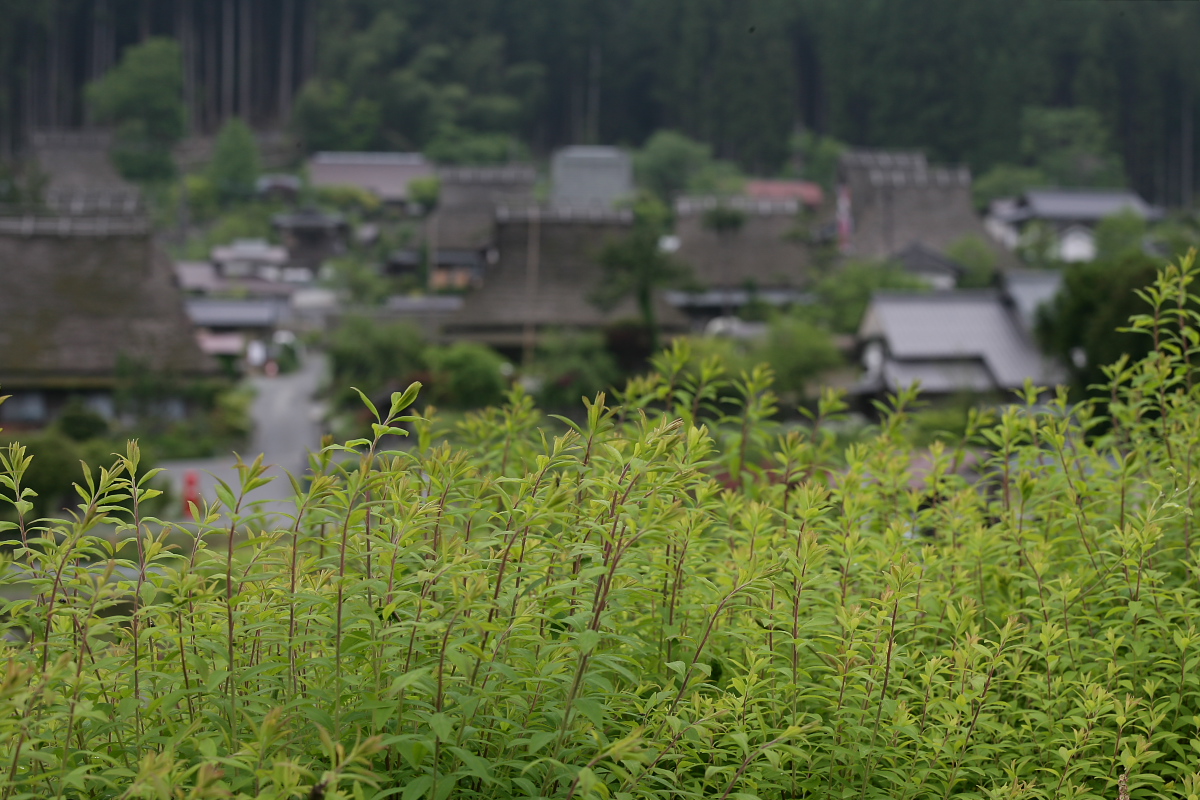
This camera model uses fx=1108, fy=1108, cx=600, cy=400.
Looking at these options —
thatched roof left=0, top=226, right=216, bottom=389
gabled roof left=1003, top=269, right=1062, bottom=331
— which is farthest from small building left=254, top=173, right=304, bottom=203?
gabled roof left=1003, top=269, right=1062, bottom=331

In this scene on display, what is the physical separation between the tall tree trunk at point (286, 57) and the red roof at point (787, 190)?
1960cm

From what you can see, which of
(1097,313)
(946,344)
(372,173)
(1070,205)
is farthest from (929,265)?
(372,173)

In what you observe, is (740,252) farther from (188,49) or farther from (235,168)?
(188,49)

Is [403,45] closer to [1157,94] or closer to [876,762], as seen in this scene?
[1157,94]

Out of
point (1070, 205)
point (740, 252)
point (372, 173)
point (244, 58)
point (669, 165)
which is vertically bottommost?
point (740, 252)

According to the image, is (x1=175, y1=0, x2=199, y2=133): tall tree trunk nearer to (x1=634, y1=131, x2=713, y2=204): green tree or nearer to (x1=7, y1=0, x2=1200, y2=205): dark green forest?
(x1=7, y1=0, x2=1200, y2=205): dark green forest

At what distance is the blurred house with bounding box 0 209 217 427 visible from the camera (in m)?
15.4

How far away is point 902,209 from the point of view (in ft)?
83.8

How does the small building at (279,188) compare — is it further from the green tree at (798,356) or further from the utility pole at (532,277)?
the green tree at (798,356)

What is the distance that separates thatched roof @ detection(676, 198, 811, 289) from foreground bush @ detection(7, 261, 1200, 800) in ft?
66.9

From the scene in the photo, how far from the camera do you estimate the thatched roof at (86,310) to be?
51.3ft

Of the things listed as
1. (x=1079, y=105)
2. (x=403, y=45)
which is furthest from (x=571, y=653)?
(x=403, y=45)

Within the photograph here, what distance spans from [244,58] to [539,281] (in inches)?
1120

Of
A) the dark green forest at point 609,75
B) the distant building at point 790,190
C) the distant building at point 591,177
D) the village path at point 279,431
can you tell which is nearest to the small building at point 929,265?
the dark green forest at point 609,75
